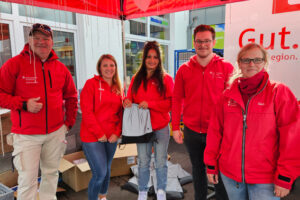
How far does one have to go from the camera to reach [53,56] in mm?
1509

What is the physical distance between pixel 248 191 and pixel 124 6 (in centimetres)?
187

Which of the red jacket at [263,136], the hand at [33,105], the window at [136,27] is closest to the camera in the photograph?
the red jacket at [263,136]

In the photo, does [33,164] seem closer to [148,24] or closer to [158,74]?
[158,74]

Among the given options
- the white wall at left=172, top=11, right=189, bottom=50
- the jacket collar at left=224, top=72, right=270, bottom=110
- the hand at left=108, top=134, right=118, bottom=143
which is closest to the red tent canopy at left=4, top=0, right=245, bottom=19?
the jacket collar at left=224, top=72, right=270, bottom=110

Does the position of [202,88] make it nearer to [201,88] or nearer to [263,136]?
[201,88]

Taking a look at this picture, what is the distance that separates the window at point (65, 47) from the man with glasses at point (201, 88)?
2.08 meters

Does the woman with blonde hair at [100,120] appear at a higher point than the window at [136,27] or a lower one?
lower

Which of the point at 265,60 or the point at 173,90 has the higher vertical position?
the point at 265,60

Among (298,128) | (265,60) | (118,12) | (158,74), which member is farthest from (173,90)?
(118,12)

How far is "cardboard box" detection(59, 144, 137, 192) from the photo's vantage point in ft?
6.90

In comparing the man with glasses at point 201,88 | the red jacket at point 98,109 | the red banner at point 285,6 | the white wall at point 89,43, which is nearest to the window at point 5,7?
the white wall at point 89,43

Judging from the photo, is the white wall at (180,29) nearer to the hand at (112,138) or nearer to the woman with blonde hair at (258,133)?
the hand at (112,138)

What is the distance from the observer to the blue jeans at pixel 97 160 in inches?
60.2

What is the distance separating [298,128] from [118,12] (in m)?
1.81
